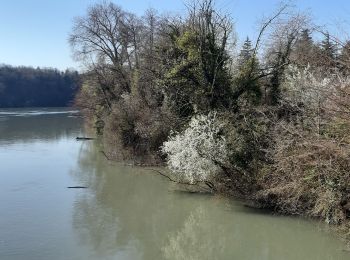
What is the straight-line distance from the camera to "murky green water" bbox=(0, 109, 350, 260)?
45.4 feet

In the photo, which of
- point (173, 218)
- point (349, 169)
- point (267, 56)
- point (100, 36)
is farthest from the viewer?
point (100, 36)

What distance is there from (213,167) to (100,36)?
78.3ft

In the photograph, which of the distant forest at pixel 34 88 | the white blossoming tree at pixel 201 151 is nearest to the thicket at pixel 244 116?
the white blossoming tree at pixel 201 151

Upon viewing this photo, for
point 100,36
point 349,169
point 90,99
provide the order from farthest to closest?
point 90,99, point 100,36, point 349,169

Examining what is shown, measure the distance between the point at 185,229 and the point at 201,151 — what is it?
139 inches

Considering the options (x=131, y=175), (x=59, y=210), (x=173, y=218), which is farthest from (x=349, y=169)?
(x=131, y=175)

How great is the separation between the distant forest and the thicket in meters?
72.2

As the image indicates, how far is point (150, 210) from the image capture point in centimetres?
1834

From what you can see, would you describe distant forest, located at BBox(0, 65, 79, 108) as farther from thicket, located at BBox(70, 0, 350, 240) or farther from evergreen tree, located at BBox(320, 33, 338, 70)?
evergreen tree, located at BBox(320, 33, 338, 70)

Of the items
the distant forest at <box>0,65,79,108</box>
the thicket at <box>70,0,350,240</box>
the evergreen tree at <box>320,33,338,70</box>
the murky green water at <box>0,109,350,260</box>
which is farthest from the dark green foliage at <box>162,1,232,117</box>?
the distant forest at <box>0,65,79,108</box>

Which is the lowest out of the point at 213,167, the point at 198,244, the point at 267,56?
the point at 198,244

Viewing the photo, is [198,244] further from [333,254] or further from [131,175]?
[131,175]

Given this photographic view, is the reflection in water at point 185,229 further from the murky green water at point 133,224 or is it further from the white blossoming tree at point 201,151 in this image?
the white blossoming tree at point 201,151

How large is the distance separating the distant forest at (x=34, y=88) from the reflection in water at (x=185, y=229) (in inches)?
3370
